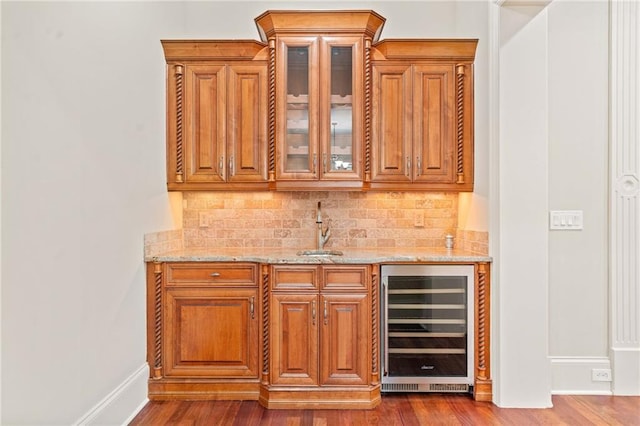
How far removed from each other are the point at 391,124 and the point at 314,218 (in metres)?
0.95

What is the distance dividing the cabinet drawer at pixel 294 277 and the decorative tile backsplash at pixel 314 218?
2.34ft

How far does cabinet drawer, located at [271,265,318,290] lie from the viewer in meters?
2.74

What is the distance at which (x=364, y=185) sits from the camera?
308 cm

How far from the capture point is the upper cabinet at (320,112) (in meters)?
3.03

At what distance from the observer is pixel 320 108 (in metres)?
3.03

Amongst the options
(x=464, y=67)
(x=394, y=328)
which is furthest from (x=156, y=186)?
(x=464, y=67)

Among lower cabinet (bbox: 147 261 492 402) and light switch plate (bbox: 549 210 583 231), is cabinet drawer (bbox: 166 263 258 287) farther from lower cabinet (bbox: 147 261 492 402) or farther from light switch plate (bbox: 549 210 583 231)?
light switch plate (bbox: 549 210 583 231)

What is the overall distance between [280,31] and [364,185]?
122cm

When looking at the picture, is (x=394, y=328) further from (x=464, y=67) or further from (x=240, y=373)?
(x=464, y=67)

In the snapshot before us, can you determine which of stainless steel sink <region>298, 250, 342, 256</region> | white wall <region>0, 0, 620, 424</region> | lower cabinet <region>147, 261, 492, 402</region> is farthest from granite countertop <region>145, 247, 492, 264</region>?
stainless steel sink <region>298, 250, 342, 256</region>

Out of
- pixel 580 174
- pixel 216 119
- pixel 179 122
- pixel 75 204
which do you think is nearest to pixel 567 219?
pixel 580 174

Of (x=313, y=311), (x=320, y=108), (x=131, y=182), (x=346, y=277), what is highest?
(x=320, y=108)

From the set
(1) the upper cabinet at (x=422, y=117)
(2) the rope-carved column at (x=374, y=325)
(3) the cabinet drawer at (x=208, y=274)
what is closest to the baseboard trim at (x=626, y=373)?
(1) the upper cabinet at (x=422, y=117)

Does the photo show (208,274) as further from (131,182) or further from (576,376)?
(576,376)
